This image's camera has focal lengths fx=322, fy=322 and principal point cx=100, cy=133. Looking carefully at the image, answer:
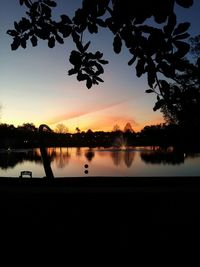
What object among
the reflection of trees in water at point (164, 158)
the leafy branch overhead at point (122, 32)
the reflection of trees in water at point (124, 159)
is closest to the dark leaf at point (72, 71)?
the leafy branch overhead at point (122, 32)

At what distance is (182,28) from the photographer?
3152 mm

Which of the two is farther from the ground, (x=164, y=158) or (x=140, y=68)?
(x=140, y=68)

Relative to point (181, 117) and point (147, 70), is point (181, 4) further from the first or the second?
point (181, 117)

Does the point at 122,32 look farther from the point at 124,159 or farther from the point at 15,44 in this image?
the point at 124,159
